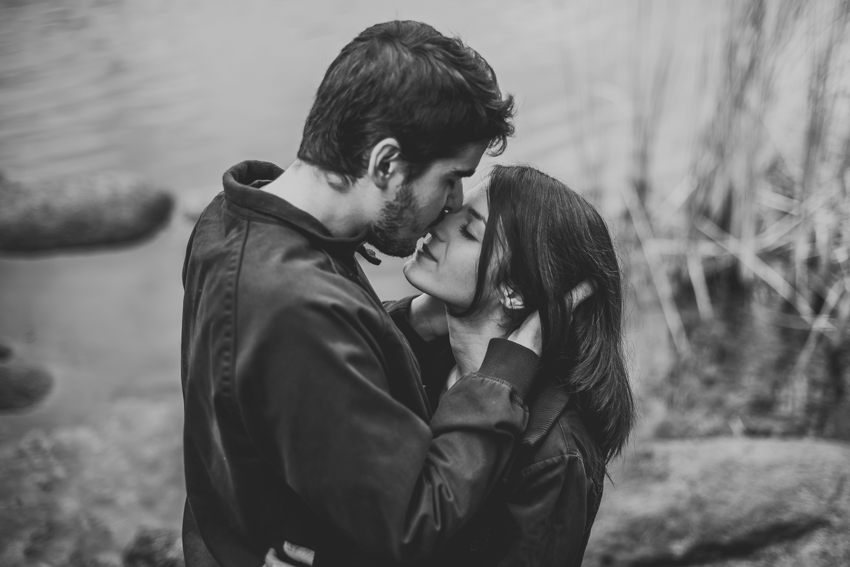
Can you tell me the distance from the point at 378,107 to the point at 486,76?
0.23 metres

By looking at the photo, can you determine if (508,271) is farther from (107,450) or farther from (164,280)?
(164,280)

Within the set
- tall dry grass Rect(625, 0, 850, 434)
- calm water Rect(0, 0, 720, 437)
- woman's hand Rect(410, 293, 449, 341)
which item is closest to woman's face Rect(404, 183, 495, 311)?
woman's hand Rect(410, 293, 449, 341)

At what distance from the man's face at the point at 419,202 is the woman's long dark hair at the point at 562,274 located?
0.15m

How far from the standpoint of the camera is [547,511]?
1530mm

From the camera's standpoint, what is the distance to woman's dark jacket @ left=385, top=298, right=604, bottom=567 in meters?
1.53

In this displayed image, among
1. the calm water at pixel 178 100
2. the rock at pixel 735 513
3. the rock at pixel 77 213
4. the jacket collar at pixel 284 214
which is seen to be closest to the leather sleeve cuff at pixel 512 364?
the jacket collar at pixel 284 214

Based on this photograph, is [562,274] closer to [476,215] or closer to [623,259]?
[476,215]

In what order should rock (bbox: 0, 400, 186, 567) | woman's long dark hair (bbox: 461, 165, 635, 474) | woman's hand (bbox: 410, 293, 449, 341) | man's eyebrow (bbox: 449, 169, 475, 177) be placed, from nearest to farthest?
man's eyebrow (bbox: 449, 169, 475, 177)
woman's long dark hair (bbox: 461, 165, 635, 474)
woman's hand (bbox: 410, 293, 449, 341)
rock (bbox: 0, 400, 186, 567)

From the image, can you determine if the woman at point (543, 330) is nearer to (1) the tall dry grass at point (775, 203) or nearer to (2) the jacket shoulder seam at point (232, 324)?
(2) the jacket shoulder seam at point (232, 324)

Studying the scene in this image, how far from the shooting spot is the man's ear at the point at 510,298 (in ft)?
5.33

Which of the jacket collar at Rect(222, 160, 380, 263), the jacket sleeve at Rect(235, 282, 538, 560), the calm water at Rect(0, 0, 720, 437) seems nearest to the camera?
the jacket sleeve at Rect(235, 282, 538, 560)

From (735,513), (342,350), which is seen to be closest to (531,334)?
(342,350)

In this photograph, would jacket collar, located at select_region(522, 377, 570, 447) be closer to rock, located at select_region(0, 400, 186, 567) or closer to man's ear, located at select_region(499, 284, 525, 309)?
man's ear, located at select_region(499, 284, 525, 309)

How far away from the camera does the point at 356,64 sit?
1421 millimetres
